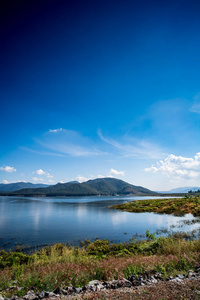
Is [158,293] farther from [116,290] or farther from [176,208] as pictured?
[176,208]

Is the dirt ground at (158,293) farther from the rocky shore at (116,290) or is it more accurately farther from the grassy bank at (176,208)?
the grassy bank at (176,208)

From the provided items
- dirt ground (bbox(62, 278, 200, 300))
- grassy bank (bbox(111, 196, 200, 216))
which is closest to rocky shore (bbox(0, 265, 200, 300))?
dirt ground (bbox(62, 278, 200, 300))

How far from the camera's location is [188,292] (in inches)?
174

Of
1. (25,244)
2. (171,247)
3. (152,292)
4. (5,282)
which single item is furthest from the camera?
(25,244)

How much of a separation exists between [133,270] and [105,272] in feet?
4.12

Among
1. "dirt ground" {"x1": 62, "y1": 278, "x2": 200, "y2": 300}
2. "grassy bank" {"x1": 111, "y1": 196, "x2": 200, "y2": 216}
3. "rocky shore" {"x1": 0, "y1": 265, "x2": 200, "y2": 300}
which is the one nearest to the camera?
"dirt ground" {"x1": 62, "y1": 278, "x2": 200, "y2": 300}

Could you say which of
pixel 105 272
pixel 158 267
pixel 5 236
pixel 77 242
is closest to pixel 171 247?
pixel 158 267

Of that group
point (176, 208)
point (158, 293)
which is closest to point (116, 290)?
point (158, 293)

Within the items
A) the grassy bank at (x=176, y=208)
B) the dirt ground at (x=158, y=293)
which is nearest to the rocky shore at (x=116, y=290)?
the dirt ground at (x=158, y=293)

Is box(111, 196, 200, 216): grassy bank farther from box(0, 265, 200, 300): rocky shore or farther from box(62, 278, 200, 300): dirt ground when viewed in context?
box(62, 278, 200, 300): dirt ground

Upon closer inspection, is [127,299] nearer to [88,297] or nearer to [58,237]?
[88,297]

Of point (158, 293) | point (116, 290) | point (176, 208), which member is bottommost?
point (176, 208)

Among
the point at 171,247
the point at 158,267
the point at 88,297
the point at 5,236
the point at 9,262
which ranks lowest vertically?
the point at 5,236

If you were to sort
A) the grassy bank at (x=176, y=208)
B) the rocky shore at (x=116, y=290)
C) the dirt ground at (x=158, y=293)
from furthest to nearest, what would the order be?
1. the grassy bank at (x=176, y=208)
2. the rocky shore at (x=116, y=290)
3. the dirt ground at (x=158, y=293)
